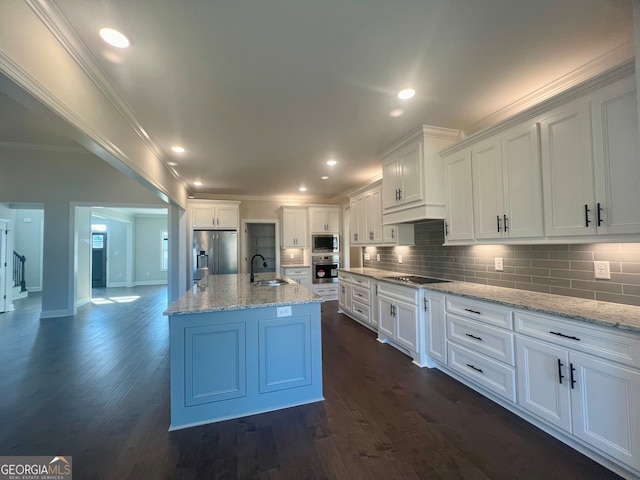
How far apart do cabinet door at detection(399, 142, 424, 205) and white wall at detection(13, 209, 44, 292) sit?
10.1m

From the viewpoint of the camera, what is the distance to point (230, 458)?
5.44 feet

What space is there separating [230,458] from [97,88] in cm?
283

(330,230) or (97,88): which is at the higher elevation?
(97,88)

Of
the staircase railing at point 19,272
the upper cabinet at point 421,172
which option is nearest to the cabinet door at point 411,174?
the upper cabinet at point 421,172

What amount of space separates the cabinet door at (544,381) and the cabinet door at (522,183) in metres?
0.86

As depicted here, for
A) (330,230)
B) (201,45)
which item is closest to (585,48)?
(201,45)

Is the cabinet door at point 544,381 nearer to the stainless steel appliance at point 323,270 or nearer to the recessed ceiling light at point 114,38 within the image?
the recessed ceiling light at point 114,38

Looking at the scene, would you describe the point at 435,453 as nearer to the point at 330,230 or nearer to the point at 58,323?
the point at 330,230

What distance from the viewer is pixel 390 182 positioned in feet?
11.7

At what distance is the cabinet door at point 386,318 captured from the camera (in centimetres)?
334

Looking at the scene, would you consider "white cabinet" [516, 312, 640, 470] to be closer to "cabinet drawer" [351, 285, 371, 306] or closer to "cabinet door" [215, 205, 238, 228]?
"cabinet drawer" [351, 285, 371, 306]

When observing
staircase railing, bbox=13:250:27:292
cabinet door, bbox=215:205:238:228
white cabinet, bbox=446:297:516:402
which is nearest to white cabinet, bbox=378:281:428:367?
white cabinet, bbox=446:297:516:402

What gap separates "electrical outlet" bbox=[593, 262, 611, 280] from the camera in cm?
187

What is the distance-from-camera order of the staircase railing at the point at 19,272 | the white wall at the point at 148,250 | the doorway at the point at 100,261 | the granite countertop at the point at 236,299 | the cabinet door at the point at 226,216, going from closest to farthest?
the granite countertop at the point at 236,299 → the cabinet door at the point at 226,216 → the staircase railing at the point at 19,272 → the doorway at the point at 100,261 → the white wall at the point at 148,250
